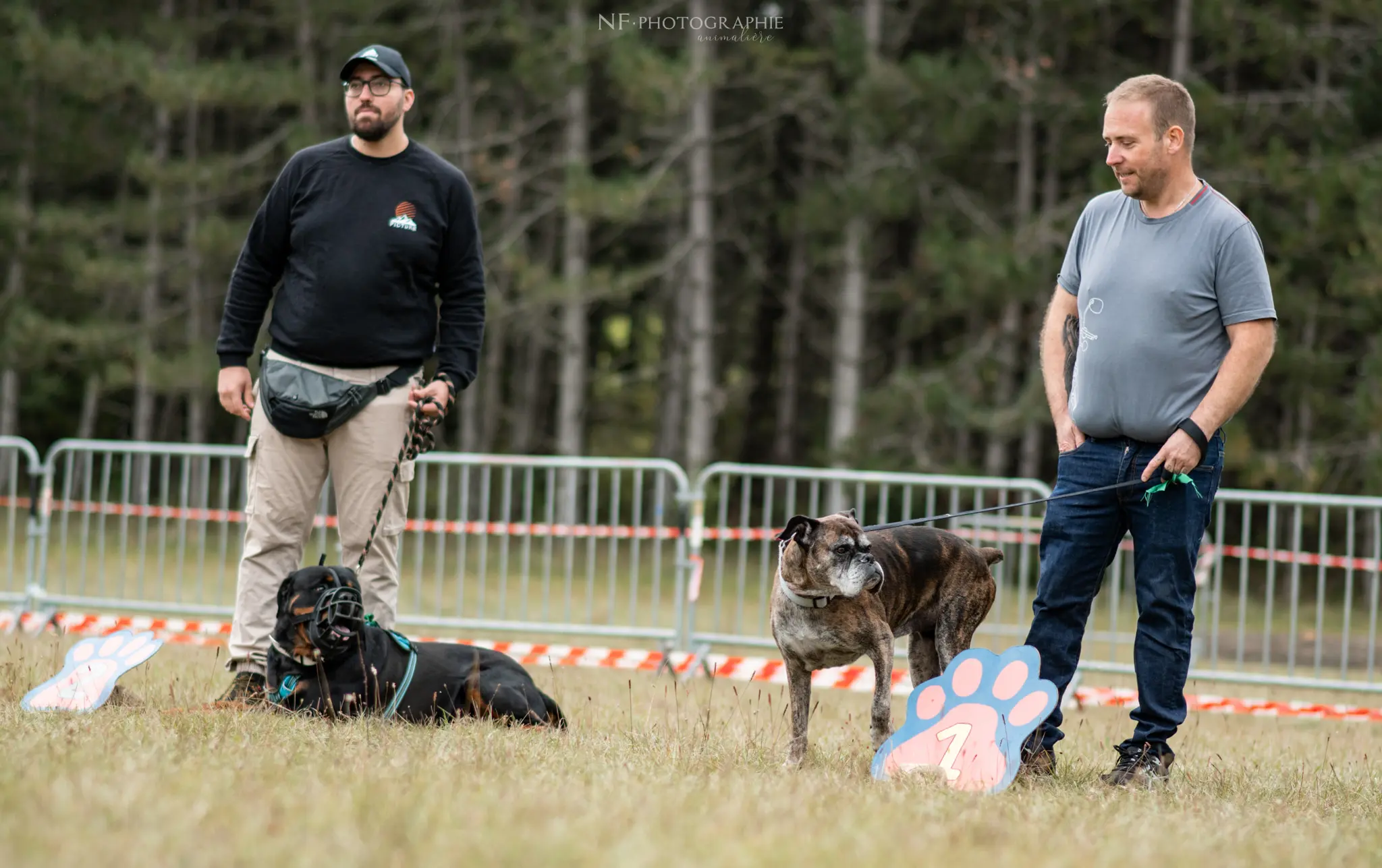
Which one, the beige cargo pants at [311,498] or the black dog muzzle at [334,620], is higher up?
the beige cargo pants at [311,498]

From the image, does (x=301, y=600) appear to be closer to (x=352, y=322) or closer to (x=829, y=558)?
(x=352, y=322)

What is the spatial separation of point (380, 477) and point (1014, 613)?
23.8 feet

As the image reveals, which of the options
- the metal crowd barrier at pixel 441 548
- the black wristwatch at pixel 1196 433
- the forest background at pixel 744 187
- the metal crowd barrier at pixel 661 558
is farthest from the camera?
the forest background at pixel 744 187

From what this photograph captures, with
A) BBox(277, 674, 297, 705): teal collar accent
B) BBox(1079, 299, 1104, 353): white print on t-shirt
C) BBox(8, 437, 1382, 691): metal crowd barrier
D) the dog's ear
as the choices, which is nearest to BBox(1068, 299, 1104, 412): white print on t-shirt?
BBox(1079, 299, 1104, 353): white print on t-shirt

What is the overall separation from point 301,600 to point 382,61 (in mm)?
1942

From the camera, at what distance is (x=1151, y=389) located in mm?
4383

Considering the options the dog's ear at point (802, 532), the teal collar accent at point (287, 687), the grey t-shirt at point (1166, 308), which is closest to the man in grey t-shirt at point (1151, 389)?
the grey t-shirt at point (1166, 308)

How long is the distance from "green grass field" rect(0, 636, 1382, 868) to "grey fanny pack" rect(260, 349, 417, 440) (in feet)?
3.48

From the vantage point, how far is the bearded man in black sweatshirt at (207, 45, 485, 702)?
203 inches

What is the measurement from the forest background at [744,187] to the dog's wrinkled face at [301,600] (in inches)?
485

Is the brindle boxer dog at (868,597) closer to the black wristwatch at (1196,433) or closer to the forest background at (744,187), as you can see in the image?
the black wristwatch at (1196,433)

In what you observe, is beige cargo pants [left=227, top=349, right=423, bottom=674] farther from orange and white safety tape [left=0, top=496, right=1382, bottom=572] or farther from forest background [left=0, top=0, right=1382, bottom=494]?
forest background [left=0, top=0, right=1382, bottom=494]

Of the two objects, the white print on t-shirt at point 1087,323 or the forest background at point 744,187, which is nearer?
the white print on t-shirt at point 1087,323

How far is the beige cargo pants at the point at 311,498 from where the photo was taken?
523cm
